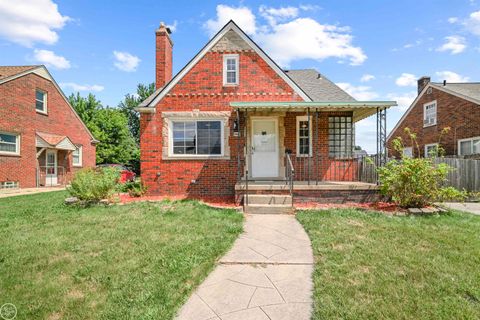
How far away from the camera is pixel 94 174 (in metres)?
8.91

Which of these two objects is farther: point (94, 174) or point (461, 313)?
point (94, 174)

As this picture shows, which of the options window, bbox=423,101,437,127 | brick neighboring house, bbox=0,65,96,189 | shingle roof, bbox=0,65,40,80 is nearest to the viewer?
brick neighboring house, bbox=0,65,96,189

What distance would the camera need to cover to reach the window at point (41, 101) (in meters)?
17.5

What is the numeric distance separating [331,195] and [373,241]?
363 centimetres

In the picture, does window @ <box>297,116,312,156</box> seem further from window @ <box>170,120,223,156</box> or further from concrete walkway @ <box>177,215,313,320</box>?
concrete walkway @ <box>177,215,313,320</box>

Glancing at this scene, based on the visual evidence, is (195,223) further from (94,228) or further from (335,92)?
(335,92)

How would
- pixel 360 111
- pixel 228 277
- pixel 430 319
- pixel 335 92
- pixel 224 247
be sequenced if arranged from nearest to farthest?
pixel 430 319 → pixel 228 277 → pixel 224 247 → pixel 360 111 → pixel 335 92

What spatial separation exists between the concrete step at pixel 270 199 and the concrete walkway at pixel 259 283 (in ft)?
8.52

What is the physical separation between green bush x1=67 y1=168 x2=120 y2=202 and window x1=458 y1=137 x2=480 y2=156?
670 inches

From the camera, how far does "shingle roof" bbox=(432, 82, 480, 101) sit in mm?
15934

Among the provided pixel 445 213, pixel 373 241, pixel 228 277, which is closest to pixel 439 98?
pixel 445 213

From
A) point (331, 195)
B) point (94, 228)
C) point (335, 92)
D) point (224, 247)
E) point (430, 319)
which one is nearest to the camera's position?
point (430, 319)
